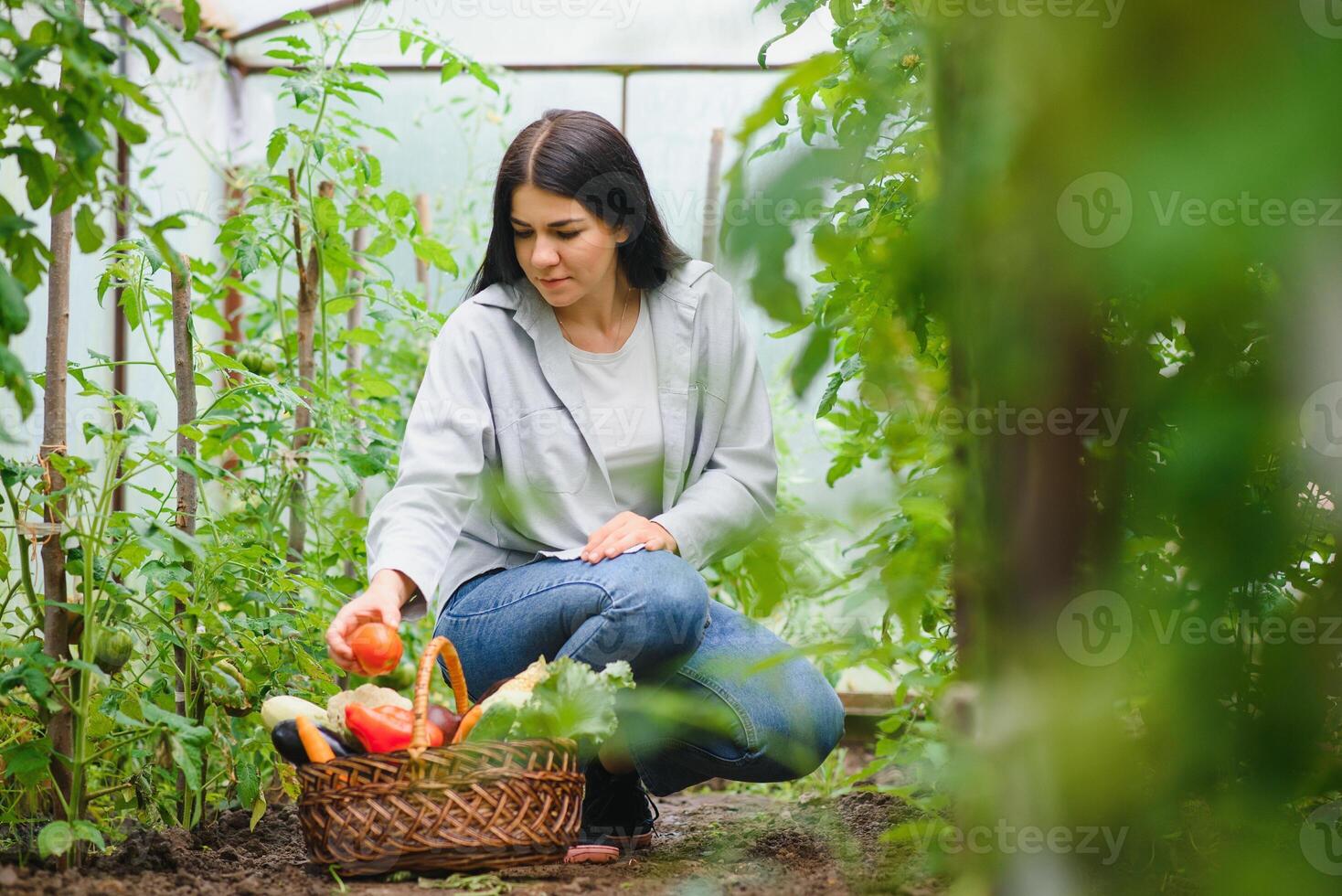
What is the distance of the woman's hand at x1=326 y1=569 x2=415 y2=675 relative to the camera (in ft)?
4.60

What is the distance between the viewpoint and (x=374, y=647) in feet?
4.52

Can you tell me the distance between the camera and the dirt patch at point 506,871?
1297 mm

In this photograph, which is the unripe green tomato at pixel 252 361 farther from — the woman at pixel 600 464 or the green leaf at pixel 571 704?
the green leaf at pixel 571 704

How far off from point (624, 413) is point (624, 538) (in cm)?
29

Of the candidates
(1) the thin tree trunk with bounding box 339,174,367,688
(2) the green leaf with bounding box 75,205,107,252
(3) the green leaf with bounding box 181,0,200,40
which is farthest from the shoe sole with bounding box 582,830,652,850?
(3) the green leaf with bounding box 181,0,200,40

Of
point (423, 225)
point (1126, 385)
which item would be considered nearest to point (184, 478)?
point (1126, 385)

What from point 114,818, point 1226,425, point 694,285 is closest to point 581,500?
point 694,285

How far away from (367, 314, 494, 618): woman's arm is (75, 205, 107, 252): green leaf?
54 centimetres

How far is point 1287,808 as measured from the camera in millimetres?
417

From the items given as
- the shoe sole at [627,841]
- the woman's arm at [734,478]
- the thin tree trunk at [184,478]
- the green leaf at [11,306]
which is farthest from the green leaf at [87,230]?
the shoe sole at [627,841]

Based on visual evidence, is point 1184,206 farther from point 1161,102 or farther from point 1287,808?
point 1287,808

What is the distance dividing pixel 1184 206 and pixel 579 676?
3.92ft

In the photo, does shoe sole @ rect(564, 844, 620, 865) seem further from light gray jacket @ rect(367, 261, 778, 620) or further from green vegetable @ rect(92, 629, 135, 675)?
green vegetable @ rect(92, 629, 135, 675)

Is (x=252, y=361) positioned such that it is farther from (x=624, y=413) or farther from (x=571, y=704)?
(x=571, y=704)
